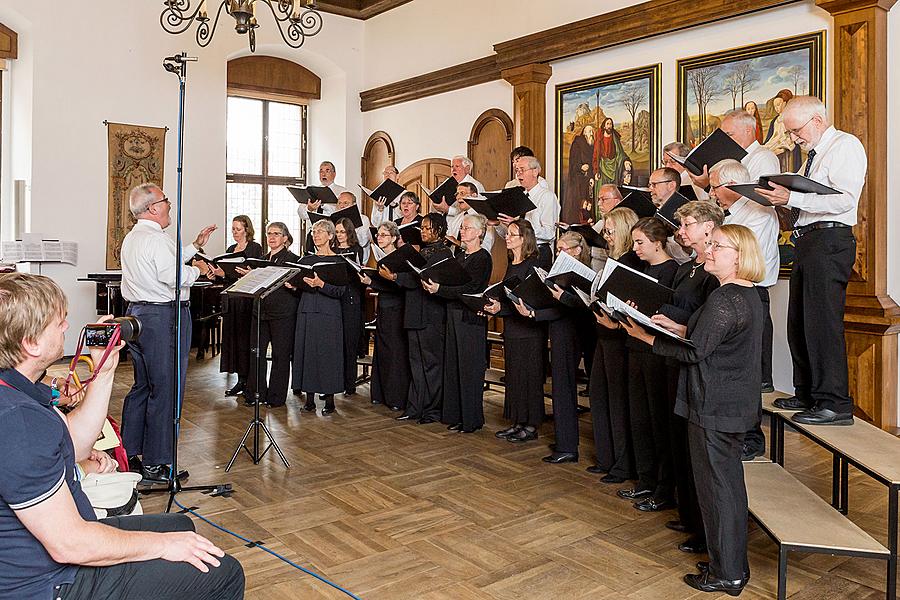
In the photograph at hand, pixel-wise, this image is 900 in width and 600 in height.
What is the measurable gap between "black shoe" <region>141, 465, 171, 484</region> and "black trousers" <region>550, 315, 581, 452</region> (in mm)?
2453

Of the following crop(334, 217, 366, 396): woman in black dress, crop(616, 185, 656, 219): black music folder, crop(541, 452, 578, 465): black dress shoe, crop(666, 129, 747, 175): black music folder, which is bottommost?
crop(541, 452, 578, 465): black dress shoe

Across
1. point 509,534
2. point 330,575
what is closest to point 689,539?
point 509,534

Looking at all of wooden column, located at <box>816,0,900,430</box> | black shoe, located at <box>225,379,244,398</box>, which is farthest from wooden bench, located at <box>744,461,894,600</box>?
black shoe, located at <box>225,379,244,398</box>

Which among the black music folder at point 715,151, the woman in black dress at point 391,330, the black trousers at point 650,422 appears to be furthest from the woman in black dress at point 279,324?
the black music folder at point 715,151

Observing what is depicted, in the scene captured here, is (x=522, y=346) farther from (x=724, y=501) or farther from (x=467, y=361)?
(x=724, y=501)

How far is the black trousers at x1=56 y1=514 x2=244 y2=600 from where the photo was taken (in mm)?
1983

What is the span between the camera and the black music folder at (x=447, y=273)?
5.58m

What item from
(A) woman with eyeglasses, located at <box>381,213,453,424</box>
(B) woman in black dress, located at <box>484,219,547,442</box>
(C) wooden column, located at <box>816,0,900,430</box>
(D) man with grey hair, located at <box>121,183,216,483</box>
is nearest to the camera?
(D) man with grey hair, located at <box>121,183,216,483</box>

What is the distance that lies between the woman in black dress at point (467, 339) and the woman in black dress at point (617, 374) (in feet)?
4.05

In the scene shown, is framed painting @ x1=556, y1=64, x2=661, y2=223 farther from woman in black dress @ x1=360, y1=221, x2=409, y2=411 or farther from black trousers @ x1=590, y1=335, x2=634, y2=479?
black trousers @ x1=590, y1=335, x2=634, y2=479

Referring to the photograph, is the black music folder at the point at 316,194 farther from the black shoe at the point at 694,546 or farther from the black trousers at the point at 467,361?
the black shoe at the point at 694,546

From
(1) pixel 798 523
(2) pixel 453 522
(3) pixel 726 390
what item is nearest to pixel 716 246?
(3) pixel 726 390

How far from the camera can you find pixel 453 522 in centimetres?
393

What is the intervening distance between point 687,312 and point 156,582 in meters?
2.66
